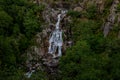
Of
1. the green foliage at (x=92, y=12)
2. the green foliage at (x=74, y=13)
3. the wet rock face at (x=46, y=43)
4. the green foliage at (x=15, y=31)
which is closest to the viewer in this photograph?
the green foliage at (x=15, y=31)

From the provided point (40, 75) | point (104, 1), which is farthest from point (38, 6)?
point (40, 75)

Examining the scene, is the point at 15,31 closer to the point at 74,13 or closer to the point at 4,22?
the point at 4,22

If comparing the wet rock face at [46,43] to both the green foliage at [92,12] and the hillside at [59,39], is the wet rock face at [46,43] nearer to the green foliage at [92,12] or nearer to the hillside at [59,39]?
the hillside at [59,39]

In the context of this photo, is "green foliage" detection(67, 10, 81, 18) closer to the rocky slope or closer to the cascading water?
the rocky slope

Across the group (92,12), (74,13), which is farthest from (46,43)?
(92,12)

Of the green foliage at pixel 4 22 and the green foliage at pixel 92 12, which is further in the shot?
the green foliage at pixel 92 12

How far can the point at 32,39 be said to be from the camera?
69250 mm

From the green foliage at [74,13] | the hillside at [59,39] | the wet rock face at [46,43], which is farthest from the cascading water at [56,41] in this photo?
the green foliage at [74,13]

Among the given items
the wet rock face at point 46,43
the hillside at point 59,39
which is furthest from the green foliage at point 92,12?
the wet rock face at point 46,43

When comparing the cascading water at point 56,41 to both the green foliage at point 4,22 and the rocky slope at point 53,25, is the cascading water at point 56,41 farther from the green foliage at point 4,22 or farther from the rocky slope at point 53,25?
the green foliage at point 4,22

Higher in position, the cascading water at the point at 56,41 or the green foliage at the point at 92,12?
the green foliage at the point at 92,12

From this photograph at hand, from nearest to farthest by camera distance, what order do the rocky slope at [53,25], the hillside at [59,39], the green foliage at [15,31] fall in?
the hillside at [59,39], the green foliage at [15,31], the rocky slope at [53,25]

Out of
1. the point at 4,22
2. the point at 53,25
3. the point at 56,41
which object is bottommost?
the point at 56,41

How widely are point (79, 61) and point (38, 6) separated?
15.2 meters
